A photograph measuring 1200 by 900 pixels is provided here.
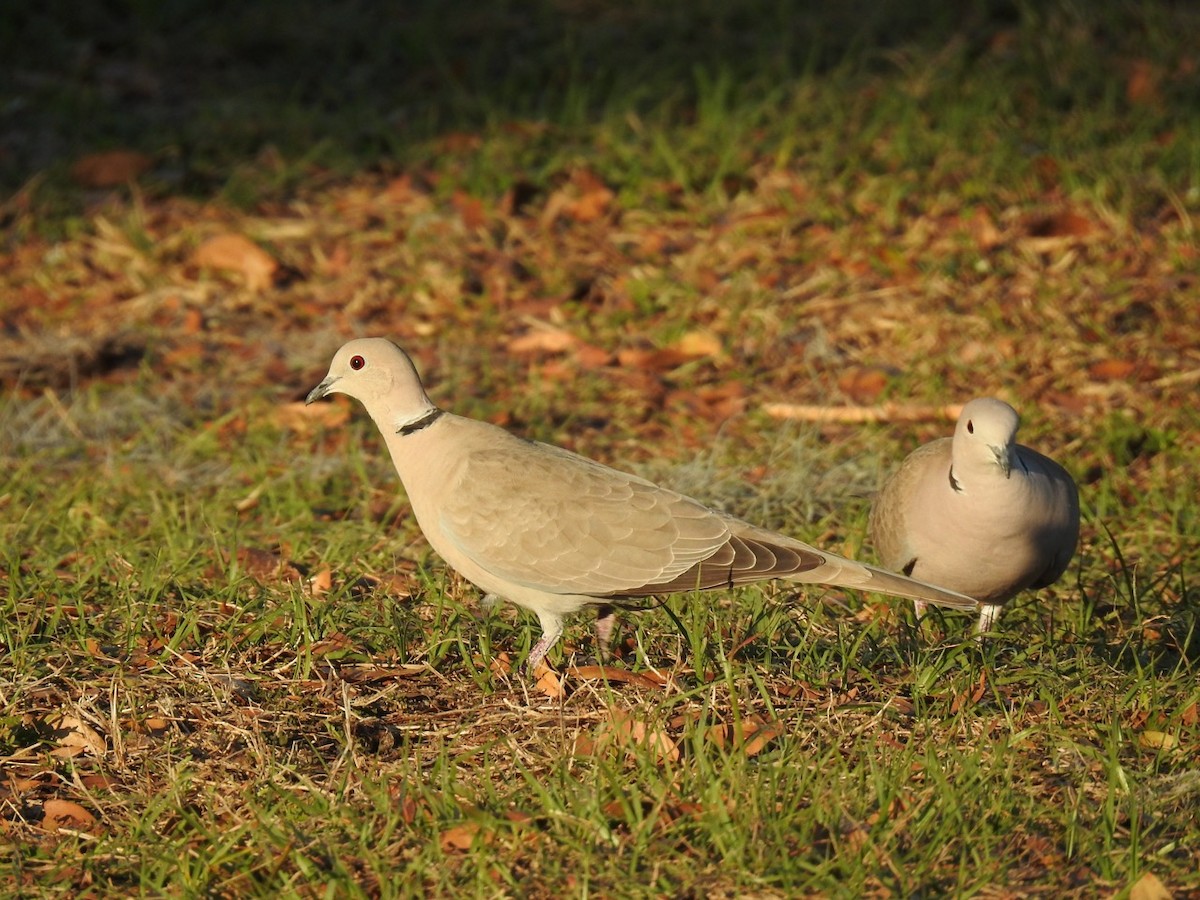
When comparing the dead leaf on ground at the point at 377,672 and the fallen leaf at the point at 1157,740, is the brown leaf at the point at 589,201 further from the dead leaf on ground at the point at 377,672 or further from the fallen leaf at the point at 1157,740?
the fallen leaf at the point at 1157,740

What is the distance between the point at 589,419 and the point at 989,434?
252 centimetres

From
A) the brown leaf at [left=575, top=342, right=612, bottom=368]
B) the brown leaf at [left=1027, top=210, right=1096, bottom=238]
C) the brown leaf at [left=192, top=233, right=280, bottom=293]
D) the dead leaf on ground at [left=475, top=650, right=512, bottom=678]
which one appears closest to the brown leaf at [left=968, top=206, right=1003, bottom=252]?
the brown leaf at [left=1027, top=210, right=1096, bottom=238]

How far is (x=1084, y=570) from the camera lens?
5.21 meters

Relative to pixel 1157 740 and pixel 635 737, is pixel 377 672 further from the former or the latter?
pixel 1157 740

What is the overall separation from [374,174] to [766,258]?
238 centimetres

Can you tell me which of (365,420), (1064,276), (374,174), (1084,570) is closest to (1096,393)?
(1064,276)

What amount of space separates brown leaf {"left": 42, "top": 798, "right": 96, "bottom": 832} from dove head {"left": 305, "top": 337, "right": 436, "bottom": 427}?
4.91 ft

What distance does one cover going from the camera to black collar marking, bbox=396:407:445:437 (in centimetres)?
456

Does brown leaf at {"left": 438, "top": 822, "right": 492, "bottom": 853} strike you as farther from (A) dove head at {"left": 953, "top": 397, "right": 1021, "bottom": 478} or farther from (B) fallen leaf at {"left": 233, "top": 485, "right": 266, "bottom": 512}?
(B) fallen leaf at {"left": 233, "top": 485, "right": 266, "bottom": 512}

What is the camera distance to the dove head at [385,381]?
4562 millimetres

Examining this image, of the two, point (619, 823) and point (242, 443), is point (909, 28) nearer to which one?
point (242, 443)

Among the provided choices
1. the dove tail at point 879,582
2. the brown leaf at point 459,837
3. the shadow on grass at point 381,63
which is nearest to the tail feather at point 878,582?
the dove tail at point 879,582

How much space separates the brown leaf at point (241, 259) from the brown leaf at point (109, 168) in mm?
970

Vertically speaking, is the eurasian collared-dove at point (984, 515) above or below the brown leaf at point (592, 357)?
above
